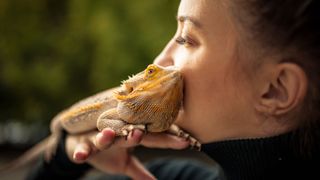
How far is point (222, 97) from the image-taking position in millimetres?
1168

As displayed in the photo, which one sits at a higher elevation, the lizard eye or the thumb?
the lizard eye

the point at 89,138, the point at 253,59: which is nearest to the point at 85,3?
the point at 89,138

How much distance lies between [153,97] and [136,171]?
60cm

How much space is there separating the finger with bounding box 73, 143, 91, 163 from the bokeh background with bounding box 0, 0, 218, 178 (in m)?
1.31

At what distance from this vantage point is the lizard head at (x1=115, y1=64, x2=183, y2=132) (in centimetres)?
114

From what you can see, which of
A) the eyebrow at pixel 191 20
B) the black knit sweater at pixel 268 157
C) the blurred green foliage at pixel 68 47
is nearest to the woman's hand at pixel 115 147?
the black knit sweater at pixel 268 157

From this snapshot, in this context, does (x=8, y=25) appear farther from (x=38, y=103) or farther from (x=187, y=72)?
(x=187, y=72)

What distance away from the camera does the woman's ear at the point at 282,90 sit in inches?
42.5

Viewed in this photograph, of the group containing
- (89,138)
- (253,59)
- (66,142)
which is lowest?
(66,142)

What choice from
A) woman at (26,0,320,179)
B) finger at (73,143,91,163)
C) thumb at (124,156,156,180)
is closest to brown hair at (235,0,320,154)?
woman at (26,0,320,179)

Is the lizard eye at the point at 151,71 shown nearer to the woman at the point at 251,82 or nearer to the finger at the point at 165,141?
the woman at the point at 251,82

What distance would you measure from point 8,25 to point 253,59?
2664 millimetres

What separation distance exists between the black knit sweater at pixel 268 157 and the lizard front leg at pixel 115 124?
0.63 ft

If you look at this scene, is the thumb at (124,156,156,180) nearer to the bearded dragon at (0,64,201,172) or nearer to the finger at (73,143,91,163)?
the finger at (73,143,91,163)
